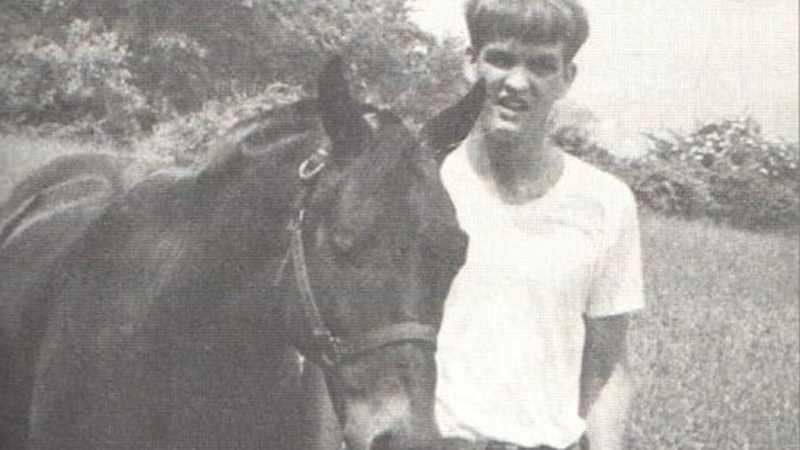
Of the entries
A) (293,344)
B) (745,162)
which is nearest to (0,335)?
(293,344)

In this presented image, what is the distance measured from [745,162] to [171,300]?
81 cm

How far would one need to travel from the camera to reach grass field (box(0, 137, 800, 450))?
1.42 m

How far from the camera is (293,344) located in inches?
35.9

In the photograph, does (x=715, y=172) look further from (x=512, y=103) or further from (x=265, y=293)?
(x=265, y=293)

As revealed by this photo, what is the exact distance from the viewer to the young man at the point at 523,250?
104cm

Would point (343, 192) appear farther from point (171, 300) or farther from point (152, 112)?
point (152, 112)

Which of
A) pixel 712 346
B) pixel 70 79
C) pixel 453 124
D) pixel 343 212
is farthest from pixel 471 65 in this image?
pixel 712 346

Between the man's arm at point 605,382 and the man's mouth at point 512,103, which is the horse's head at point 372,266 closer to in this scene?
the man's mouth at point 512,103

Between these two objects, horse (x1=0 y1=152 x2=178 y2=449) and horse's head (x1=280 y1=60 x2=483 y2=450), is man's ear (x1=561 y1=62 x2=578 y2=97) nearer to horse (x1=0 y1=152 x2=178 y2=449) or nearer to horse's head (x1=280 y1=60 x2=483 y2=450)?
horse's head (x1=280 y1=60 x2=483 y2=450)

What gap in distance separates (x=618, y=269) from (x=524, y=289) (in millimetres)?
97

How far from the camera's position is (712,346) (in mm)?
1496

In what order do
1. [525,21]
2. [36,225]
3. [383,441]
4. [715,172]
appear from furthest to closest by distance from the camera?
[715,172] → [36,225] → [525,21] → [383,441]

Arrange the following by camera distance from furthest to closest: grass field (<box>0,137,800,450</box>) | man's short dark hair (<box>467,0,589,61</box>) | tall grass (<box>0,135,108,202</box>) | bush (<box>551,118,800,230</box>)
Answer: grass field (<box>0,137,800,450</box>), bush (<box>551,118,800,230</box>), tall grass (<box>0,135,108,202</box>), man's short dark hair (<box>467,0,589,61</box>)

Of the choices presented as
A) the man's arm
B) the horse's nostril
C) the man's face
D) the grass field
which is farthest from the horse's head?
the grass field
